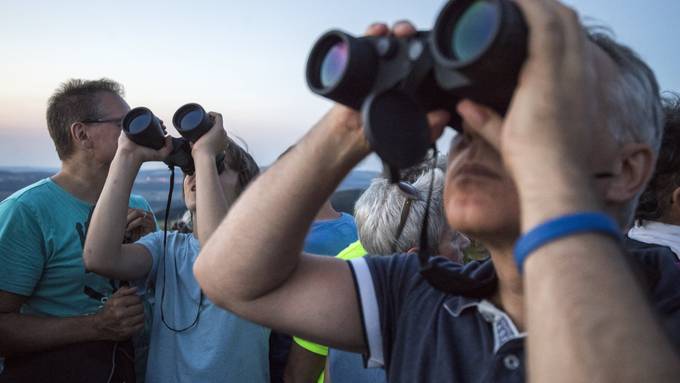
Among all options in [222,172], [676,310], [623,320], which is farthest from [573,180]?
[222,172]

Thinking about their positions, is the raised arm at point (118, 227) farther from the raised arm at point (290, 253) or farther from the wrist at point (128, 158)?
the raised arm at point (290, 253)

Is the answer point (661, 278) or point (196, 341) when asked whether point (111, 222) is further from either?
point (661, 278)

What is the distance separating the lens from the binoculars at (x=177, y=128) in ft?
7.44

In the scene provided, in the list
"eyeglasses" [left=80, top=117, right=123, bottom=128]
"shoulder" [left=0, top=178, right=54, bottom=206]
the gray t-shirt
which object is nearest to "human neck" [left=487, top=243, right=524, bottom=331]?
the gray t-shirt

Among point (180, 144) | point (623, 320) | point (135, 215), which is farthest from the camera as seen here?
point (135, 215)

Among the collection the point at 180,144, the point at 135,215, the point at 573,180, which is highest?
the point at 573,180

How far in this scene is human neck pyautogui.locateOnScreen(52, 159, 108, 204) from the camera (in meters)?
2.60

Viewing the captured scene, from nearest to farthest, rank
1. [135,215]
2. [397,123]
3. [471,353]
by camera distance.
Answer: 1. [397,123]
2. [471,353]
3. [135,215]

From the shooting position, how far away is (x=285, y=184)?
116cm

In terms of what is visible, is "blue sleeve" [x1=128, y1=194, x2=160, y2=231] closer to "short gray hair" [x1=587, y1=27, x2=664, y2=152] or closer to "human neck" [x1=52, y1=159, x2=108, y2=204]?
"human neck" [x1=52, y1=159, x2=108, y2=204]

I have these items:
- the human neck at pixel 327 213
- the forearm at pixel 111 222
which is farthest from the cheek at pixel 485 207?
the forearm at pixel 111 222

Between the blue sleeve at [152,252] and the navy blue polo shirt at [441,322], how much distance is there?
4.81 ft

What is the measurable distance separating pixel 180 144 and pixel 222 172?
242 millimetres

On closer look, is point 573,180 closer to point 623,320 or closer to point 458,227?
point 623,320
